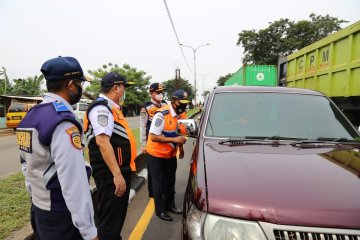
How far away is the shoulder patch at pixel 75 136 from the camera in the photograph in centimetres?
191

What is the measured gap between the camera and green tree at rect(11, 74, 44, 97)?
4091 centimetres

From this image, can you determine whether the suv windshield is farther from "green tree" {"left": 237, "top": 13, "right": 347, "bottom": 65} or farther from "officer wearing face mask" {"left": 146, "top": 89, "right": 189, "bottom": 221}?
"green tree" {"left": 237, "top": 13, "right": 347, "bottom": 65}

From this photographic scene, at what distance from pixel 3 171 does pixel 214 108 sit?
678 centimetres

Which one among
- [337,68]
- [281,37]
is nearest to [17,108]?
[337,68]

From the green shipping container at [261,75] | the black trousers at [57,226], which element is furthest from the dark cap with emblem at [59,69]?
the green shipping container at [261,75]

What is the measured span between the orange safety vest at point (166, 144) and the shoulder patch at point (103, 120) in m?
1.78

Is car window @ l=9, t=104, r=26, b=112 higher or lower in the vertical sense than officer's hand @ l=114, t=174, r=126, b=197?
lower

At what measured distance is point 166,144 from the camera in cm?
482

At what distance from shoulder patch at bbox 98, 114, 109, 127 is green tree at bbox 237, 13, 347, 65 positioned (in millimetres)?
43509

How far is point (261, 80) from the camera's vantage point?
14.2 meters

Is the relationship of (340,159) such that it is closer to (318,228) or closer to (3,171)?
(318,228)

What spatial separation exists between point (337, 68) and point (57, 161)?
22.7 feet

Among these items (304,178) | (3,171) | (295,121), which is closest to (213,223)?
(304,178)

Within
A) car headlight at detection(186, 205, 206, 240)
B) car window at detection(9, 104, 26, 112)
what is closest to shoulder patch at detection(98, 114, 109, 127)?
car headlight at detection(186, 205, 206, 240)
